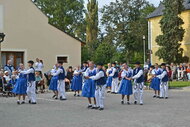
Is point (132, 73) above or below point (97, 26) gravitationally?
below

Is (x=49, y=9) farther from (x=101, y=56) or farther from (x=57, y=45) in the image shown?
(x=57, y=45)

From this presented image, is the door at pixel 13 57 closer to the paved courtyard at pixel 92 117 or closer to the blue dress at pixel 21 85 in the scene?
the blue dress at pixel 21 85

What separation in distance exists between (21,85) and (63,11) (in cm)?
4402

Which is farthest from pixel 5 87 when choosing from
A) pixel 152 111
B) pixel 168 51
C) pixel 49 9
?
pixel 49 9

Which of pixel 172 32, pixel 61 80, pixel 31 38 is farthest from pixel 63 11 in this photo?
pixel 61 80

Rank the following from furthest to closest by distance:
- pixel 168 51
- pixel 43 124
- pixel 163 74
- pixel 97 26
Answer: pixel 97 26, pixel 168 51, pixel 163 74, pixel 43 124

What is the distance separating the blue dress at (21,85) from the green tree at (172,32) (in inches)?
1090

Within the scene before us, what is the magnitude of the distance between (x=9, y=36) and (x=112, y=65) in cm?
1042

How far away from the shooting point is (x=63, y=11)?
58.5m

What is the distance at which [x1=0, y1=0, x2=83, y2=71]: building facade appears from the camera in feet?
94.4

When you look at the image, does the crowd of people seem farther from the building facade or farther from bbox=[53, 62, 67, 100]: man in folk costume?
the building facade

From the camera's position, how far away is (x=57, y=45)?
102ft

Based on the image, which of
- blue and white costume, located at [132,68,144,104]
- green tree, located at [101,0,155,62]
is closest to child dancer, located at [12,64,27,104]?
blue and white costume, located at [132,68,144,104]

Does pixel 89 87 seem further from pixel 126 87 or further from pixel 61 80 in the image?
pixel 61 80
